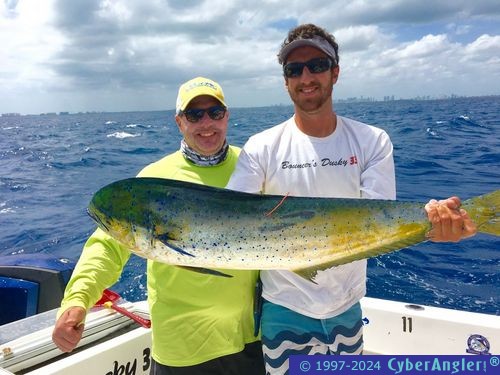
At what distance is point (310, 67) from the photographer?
2236 mm

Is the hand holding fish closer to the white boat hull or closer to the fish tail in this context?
the fish tail

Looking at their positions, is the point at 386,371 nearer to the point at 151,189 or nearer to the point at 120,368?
the point at 151,189

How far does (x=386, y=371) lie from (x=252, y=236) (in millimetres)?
945

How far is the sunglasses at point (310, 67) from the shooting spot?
2238mm

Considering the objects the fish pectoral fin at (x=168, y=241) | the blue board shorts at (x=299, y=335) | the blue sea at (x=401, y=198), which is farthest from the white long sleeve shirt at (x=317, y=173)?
the blue sea at (x=401, y=198)

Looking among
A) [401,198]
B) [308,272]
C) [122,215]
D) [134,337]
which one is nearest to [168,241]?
[122,215]

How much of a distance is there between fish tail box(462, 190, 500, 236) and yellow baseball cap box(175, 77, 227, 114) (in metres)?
1.52

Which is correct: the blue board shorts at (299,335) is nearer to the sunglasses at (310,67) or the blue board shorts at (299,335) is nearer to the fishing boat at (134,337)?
the sunglasses at (310,67)

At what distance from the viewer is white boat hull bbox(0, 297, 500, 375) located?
3.01m

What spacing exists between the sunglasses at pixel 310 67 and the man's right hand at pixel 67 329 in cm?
162

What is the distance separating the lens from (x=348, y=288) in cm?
230

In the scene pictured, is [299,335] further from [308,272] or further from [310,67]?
[310,67]

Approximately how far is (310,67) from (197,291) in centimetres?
139

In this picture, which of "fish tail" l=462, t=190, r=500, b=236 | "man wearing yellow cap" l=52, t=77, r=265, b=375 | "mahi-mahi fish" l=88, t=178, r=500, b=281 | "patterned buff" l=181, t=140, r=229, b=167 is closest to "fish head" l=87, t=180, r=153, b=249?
"mahi-mahi fish" l=88, t=178, r=500, b=281
